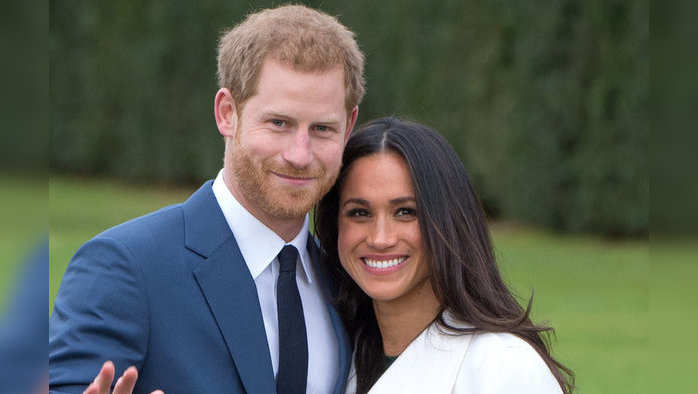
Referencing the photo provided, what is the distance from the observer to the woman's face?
109 inches

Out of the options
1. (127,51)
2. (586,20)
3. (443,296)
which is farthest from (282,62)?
(127,51)

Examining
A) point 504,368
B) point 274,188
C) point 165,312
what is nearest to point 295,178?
point 274,188

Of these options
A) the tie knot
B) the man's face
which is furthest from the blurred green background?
the man's face

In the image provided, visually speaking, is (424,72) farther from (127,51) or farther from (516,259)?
(127,51)

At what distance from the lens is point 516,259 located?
35.3 ft

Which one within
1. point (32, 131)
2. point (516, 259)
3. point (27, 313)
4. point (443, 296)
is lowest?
point (516, 259)

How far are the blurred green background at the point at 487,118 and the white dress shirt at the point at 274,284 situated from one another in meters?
4.64

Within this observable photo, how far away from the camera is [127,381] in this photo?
1632 mm

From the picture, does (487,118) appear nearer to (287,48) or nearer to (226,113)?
(226,113)

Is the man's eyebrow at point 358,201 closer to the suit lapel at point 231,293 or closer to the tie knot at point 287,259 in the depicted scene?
the tie knot at point 287,259

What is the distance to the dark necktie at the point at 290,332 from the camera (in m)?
2.51

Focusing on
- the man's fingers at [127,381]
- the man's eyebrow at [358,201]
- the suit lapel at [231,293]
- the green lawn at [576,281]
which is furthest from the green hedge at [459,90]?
the man's fingers at [127,381]

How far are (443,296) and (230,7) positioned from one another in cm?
1236

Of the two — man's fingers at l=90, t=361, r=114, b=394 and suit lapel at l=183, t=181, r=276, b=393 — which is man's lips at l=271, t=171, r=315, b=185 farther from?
man's fingers at l=90, t=361, r=114, b=394
